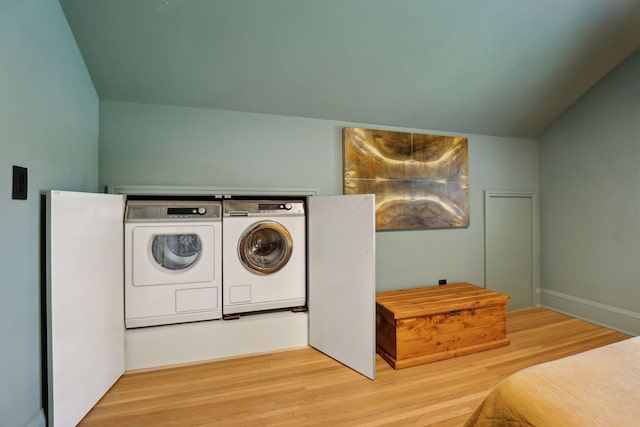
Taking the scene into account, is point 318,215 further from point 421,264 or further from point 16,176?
point 16,176

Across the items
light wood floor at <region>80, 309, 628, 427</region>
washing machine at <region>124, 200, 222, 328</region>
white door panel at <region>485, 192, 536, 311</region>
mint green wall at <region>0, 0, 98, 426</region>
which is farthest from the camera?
white door panel at <region>485, 192, 536, 311</region>

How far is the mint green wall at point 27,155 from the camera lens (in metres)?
1.34

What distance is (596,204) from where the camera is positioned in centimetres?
317

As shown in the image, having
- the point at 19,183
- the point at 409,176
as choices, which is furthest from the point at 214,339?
the point at 409,176

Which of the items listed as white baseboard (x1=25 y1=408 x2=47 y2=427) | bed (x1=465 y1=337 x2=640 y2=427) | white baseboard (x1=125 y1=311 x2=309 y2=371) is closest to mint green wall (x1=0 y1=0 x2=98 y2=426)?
white baseboard (x1=25 y1=408 x2=47 y2=427)

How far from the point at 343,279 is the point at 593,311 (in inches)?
117

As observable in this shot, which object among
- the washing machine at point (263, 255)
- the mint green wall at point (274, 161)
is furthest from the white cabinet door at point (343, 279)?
the mint green wall at point (274, 161)

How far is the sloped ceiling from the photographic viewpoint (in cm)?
203

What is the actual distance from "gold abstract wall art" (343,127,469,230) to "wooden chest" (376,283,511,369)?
0.85 m

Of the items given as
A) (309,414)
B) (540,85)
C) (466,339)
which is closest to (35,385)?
A: (309,414)

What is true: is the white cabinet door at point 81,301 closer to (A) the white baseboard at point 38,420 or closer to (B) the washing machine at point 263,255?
(A) the white baseboard at point 38,420

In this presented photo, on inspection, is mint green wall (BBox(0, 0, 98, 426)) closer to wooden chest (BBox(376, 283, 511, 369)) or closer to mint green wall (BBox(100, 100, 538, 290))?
mint green wall (BBox(100, 100, 538, 290))

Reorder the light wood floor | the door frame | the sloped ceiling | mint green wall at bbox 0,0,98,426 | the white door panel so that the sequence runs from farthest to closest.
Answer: the door frame
the white door panel
the sloped ceiling
the light wood floor
mint green wall at bbox 0,0,98,426

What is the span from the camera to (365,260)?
→ 2.14m
